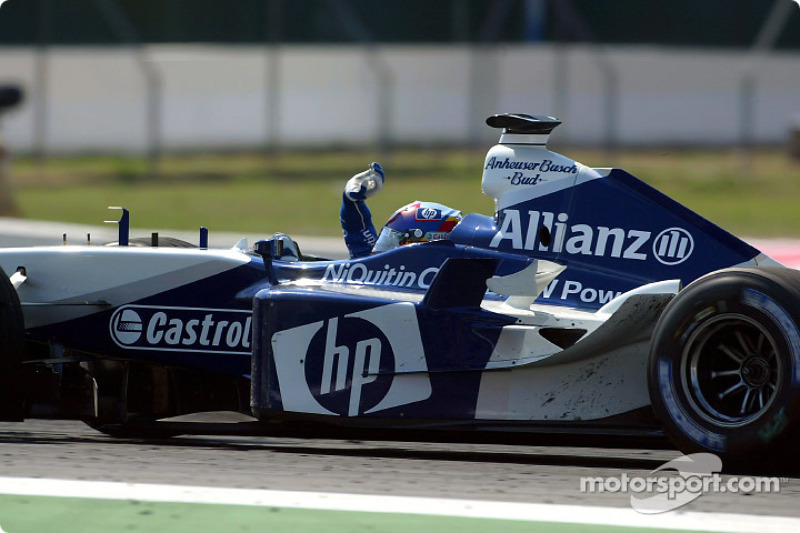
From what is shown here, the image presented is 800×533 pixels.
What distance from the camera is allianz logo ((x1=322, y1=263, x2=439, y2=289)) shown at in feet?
19.0

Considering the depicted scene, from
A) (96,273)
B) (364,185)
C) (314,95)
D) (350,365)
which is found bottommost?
(350,365)

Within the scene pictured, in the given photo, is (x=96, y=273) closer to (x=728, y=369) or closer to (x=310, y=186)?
(x=728, y=369)

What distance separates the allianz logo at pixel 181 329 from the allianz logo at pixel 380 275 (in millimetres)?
455

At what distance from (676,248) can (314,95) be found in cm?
1586

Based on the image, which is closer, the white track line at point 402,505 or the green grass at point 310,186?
the white track line at point 402,505

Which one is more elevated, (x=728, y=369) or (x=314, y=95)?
(x=314, y=95)

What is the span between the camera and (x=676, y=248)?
553 centimetres

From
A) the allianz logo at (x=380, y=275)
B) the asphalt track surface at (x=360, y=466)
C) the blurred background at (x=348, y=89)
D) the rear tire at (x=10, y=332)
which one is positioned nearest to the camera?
the asphalt track surface at (x=360, y=466)

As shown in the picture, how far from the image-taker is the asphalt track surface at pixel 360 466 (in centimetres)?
450

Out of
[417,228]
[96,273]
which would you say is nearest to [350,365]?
[417,228]

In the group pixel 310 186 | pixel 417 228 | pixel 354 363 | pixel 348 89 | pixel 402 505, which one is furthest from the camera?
pixel 348 89

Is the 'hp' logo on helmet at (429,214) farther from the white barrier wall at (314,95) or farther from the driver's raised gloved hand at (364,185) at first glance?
A: the white barrier wall at (314,95)

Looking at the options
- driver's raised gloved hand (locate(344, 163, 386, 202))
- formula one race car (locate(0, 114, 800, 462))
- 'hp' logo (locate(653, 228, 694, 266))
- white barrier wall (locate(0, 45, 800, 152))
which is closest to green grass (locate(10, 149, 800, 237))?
white barrier wall (locate(0, 45, 800, 152))

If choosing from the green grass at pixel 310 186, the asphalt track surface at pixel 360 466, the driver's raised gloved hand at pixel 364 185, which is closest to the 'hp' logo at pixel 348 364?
the asphalt track surface at pixel 360 466
